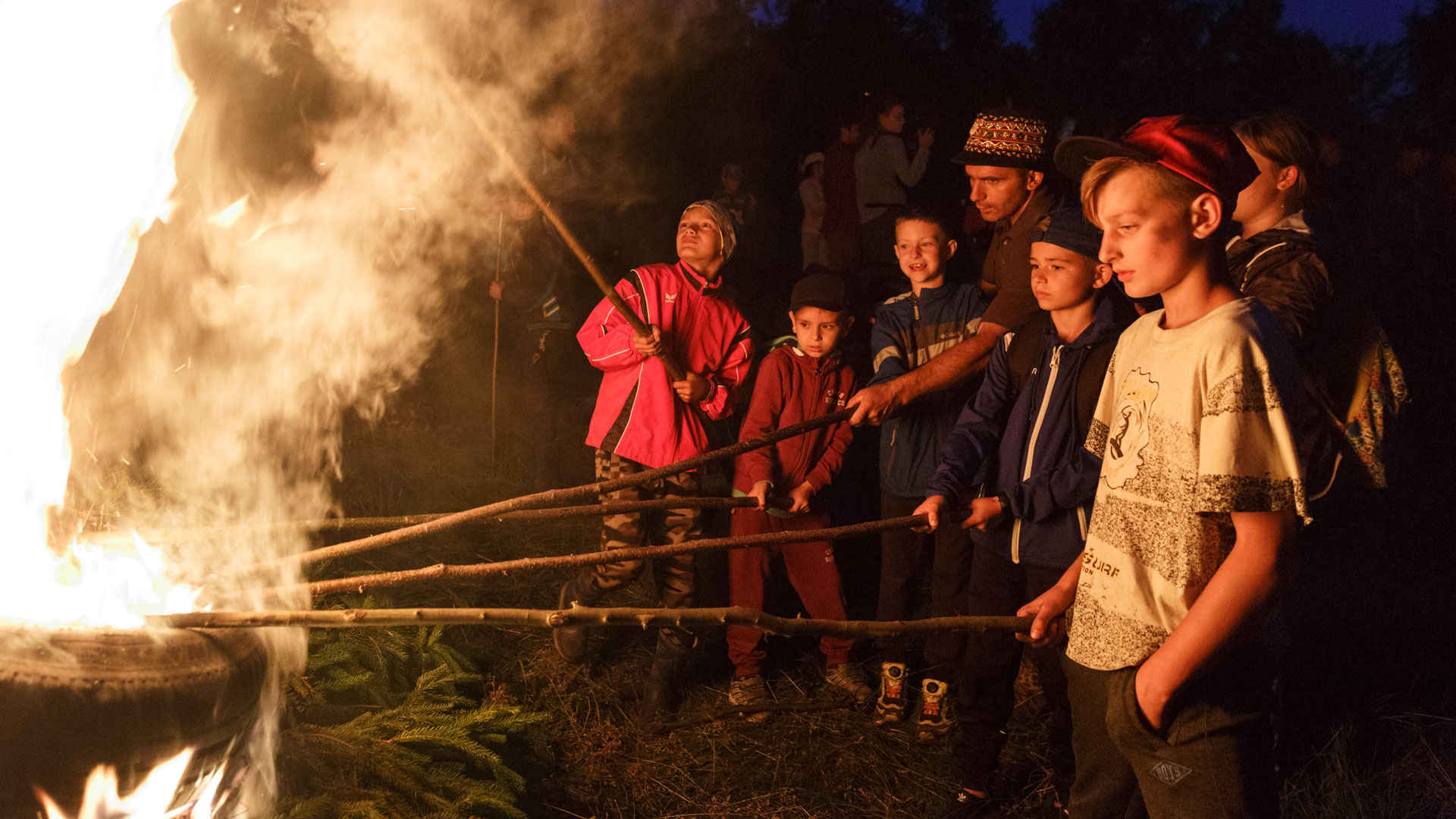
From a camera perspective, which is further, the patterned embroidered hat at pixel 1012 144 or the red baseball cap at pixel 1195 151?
the patterned embroidered hat at pixel 1012 144

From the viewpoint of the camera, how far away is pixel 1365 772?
415 centimetres

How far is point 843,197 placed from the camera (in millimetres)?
9344

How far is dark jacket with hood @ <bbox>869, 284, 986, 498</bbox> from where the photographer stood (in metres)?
4.93

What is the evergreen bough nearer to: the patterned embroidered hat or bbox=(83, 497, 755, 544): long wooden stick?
bbox=(83, 497, 755, 544): long wooden stick

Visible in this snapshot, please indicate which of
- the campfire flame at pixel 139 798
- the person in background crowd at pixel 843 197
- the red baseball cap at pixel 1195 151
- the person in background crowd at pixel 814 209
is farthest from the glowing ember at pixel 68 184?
the person in background crowd at pixel 814 209

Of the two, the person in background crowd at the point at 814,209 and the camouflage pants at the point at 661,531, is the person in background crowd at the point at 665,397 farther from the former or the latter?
the person in background crowd at the point at 814,209

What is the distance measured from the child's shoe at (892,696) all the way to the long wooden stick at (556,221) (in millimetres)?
2000

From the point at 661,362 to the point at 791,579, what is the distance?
151 centimetres

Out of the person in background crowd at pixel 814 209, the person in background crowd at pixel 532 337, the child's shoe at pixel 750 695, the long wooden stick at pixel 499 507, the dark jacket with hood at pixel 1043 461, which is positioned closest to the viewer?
the long wooden stick at pixel 499 507

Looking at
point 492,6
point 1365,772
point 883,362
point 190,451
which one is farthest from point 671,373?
point 1365,772

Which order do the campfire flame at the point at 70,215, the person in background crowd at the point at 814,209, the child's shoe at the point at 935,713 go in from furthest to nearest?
the person in background crowd at the point at 814,209
the child's shoe at the point at 935,713
the campfire flame at the point at 70,215

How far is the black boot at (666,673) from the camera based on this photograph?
4945 millimetres

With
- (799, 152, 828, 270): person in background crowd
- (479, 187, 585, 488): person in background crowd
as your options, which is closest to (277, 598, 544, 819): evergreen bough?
(479, 187, 585, 488): person in background crowd

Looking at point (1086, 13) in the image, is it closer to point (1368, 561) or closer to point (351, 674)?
point (1368, 561)
